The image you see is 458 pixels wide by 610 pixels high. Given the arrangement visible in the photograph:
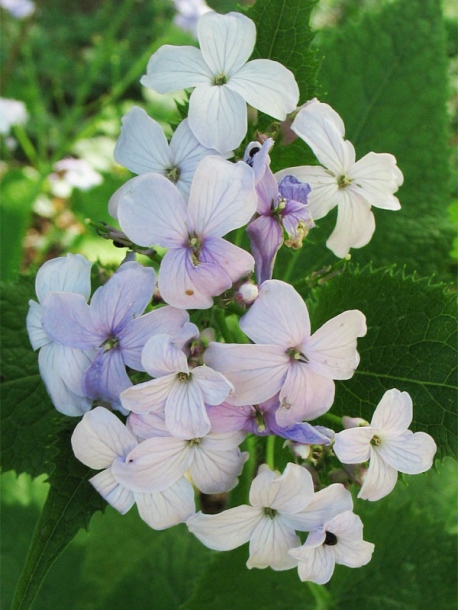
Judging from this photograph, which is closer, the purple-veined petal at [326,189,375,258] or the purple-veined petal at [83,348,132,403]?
the purple-veined petal at [83,348,132,403]

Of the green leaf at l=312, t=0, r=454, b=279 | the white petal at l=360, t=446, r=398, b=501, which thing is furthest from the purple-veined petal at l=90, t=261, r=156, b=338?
the green leaf at l=312, t=0, r=454, b=279

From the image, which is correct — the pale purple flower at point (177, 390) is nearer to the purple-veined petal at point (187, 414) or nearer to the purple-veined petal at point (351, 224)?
the purple-veined petal at point (187, 414)

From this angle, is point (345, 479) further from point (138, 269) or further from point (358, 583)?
point (358, 583)

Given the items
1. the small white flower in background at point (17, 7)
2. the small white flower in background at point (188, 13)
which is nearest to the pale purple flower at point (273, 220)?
the small white flower in background at point (188, 13)

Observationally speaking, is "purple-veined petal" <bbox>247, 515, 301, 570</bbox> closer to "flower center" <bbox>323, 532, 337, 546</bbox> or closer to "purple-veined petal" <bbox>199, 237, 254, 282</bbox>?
"flower center" <bbox>323, 532, 337, 546</bbox>

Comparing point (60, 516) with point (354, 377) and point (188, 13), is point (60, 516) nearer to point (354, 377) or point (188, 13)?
point (354, 377)

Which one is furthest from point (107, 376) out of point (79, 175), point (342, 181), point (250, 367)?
point (79, 175)

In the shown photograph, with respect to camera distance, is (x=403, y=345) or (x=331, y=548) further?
(x=403, y=345)
